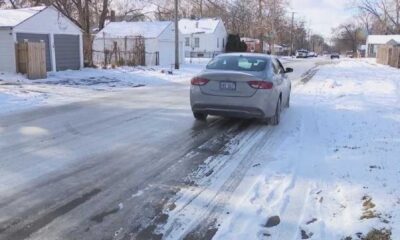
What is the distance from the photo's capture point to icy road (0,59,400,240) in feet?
15.4

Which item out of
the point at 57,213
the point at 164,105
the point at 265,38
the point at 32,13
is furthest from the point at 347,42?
the point at 57,213

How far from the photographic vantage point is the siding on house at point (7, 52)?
80.9 ft

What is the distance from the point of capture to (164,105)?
13.8 meters

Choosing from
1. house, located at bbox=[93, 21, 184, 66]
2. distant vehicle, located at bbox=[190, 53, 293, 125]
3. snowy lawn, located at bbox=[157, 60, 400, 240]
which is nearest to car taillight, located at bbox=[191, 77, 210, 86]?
distant vehicle, located at bbox=[190, 53, 293, 125]

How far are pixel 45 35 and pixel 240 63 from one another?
64.9 ft

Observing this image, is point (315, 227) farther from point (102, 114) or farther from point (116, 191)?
point (102, 114)

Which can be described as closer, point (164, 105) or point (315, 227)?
point (315, 227)

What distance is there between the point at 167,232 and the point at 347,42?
146m

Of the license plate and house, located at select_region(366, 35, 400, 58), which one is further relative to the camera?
house, located at select_region(366, 35, 400, 58)

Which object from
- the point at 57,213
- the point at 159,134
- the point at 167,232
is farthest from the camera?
the point at 159,134

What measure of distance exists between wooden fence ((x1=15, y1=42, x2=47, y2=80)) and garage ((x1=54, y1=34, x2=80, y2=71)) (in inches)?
137

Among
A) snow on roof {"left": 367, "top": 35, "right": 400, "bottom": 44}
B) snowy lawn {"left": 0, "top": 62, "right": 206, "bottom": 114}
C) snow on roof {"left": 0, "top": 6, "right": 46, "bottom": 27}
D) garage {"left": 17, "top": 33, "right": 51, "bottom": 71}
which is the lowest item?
snowy lawn {"left": 0, "top": 62, "right": 206, "bottom": 114}

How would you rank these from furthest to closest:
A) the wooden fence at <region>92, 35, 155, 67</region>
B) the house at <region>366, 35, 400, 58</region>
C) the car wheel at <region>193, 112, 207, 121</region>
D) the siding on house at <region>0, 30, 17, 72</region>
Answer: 1. the house at <region>366, 35, 400, 58</region>
2. the wooden fence at <region>92, 35, 155, 67</region>
3. the siding on house at <region>0, 30, 17, 72</region>
4. the car wheel at <region>193, 112, 207, 121</region>

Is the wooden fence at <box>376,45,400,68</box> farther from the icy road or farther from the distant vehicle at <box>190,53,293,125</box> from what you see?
the distant vehicle at <box>190,53,293,125</box>
